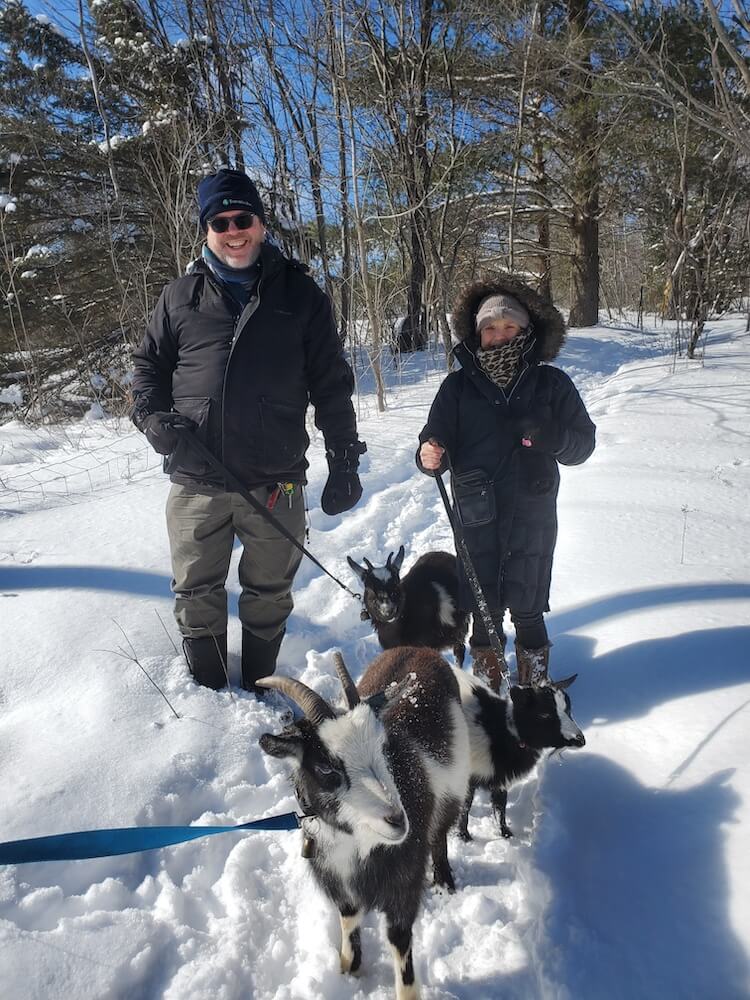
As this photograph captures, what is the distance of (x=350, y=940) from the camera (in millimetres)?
1888

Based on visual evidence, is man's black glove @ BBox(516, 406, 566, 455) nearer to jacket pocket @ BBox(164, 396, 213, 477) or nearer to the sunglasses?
jacket pocket @ BBox(164, 396, 213, 477)

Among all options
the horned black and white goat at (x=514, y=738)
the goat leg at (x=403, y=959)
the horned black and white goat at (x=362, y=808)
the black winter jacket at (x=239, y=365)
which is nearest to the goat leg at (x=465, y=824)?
the horned black and white goat at (x=514, y=738)

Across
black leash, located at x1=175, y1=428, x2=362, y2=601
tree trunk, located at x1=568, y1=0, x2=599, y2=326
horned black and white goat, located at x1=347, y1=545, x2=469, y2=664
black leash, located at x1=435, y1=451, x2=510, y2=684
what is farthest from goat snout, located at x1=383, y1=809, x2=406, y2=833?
tree trunk, located at x1=568, y1=0, x2=599, y2=326

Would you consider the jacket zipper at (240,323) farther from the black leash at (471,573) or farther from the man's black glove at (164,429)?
the black leash at (471,573)

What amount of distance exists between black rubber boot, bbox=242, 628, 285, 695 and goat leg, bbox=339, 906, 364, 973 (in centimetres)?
136

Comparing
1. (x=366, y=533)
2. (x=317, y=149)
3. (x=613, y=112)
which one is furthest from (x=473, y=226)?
(x=366, y=533)

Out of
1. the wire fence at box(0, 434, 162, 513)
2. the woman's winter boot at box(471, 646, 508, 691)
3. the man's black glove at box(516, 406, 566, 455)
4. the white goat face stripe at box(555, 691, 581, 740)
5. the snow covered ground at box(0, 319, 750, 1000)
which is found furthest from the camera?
the wire fence at box(0, 434, 162, 513)

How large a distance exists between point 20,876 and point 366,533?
3706 mm

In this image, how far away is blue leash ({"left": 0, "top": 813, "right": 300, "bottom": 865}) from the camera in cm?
152

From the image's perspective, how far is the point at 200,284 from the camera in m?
2.67

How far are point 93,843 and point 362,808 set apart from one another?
776mm

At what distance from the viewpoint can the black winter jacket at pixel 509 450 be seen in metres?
2.72

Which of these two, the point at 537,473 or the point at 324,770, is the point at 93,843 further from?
the point at 537,473

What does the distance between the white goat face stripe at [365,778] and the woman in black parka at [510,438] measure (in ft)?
4.39
